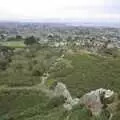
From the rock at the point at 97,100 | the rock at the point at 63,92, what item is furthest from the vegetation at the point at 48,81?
the rock at the point at 63,92

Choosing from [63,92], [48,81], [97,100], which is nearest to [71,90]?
[63,92]

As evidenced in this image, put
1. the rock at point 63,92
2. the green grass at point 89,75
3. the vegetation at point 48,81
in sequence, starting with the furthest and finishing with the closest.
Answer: the green grass at point 89,75 < the rock at point 63,92 < the vegetation at point 48,81

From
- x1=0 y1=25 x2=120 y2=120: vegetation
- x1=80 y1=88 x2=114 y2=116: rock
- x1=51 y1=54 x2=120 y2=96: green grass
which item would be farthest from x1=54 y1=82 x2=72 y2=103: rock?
x1=80 y1=88 x2=114 y2=116: rock

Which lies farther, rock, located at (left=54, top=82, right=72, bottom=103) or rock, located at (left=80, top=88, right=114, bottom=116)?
rock, located at (left=54, top=82, right=72, bottom=103)

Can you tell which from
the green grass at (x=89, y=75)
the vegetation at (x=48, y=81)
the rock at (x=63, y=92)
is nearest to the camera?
the vegetation at (x=48, y=81)

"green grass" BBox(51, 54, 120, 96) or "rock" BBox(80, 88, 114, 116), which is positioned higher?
"rock" BBox(80, 88, 114, 116)

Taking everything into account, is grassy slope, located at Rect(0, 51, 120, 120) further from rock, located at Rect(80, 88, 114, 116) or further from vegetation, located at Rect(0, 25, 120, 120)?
rock, located at Rect(80, 88, 114, 116)

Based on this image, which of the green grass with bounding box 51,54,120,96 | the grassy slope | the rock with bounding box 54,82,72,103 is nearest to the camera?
the grassy slope

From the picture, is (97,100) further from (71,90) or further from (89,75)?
(89,75)

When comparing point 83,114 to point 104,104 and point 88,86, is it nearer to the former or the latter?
point 104,104

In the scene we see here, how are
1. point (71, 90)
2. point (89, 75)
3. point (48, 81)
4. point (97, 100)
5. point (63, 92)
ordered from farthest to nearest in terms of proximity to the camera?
1. point (89, 75)
2. point (48, 81)
3. point (71, 90)
4. point (63, 92)
5. point (97, 100)

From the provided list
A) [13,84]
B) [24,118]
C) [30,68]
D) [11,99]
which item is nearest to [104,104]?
[24,118]

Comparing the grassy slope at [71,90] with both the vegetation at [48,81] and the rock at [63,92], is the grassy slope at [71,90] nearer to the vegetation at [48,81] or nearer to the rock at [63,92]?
the vegetation at [48,81]
